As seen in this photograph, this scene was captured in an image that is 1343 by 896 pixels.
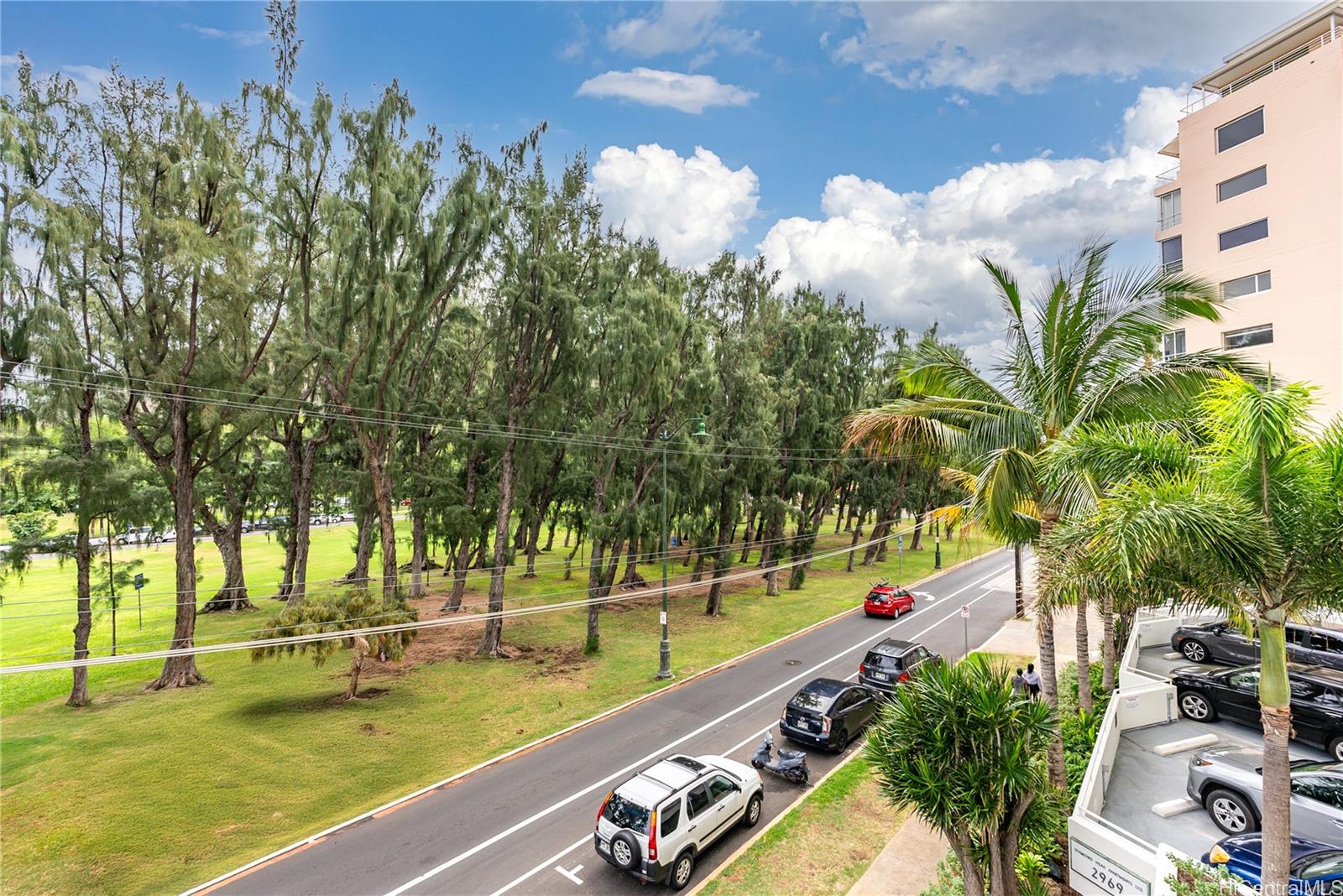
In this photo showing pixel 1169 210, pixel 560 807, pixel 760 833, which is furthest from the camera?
pixel 1169 210

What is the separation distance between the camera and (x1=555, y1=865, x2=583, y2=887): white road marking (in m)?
10.6

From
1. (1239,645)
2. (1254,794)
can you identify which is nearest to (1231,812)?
(1254,794)

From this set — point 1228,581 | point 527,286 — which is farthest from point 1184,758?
point 527,286

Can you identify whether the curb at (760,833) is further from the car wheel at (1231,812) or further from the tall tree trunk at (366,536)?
the tall tree trunk at (366,536)

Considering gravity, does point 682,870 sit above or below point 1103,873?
below

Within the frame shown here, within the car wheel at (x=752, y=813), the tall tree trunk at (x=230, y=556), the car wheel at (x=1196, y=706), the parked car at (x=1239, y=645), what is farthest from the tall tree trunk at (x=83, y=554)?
the parked car at (x=1239, y=645)

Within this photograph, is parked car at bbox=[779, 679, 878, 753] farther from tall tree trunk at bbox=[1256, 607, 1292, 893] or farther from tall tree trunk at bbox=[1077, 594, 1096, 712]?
tall tree trunk at bbox=[1256, 607, 1292, 893]

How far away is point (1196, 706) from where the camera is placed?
14.2 m

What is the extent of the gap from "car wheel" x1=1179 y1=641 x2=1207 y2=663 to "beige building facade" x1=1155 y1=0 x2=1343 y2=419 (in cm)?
857

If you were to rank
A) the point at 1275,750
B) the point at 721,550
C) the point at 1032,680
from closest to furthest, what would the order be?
1. the point at 1275,750
2. the point at 1032,680
3. the point at 721,550

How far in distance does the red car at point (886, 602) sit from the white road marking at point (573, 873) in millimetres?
22509

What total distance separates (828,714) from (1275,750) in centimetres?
1021

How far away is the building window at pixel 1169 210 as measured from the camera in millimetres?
26422

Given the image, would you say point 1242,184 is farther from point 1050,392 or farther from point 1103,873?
point 1103,873
